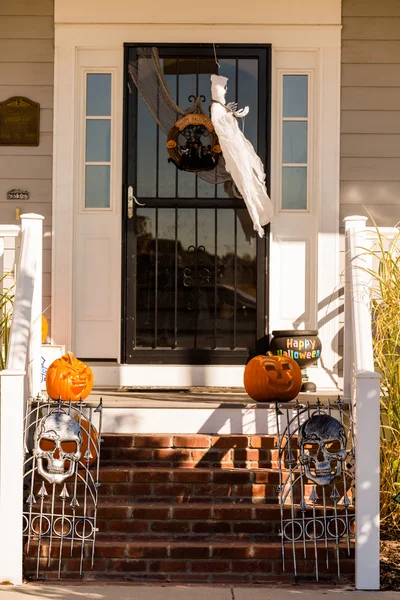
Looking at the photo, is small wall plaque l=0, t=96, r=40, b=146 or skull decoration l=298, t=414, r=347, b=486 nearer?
skull decoration l=298, t=414, r=347, b=486

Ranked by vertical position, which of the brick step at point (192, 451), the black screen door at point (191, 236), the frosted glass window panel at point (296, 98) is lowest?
the brick step at point (192, 451)

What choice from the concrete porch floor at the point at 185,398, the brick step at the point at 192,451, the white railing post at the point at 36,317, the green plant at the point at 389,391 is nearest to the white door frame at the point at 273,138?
the concrete porch floor at the point at 185,398

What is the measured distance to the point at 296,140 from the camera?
6.46m

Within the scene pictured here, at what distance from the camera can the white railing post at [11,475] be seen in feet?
14.0

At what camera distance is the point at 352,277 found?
5.05m

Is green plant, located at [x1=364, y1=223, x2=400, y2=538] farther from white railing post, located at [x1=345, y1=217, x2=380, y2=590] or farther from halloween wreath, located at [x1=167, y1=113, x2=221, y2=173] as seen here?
halloween wreath, located at [x1=167, y1=113, x2=221, y2=173]

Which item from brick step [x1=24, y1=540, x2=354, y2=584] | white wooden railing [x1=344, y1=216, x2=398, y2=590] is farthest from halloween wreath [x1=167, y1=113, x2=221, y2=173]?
brick step [x1=24, y1=540, x2=354, y2=584]

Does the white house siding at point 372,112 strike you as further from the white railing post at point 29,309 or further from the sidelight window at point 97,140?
the white railing post at point 29,309

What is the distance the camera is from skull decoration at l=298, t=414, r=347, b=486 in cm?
451

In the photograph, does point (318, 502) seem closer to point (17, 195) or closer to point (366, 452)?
point (366, 452)

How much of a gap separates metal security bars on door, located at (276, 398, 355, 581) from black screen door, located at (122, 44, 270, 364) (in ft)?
5.54

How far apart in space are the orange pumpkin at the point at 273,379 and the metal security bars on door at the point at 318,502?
36 cm

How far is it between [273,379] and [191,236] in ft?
5.32

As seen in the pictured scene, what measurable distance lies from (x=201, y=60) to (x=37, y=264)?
2.21 metres
